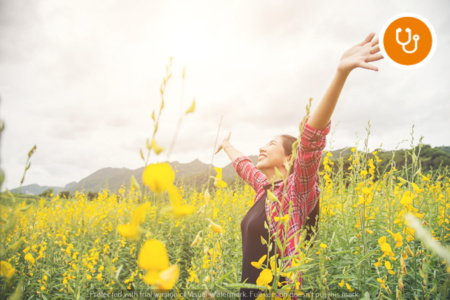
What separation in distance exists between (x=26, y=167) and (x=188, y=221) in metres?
4.28

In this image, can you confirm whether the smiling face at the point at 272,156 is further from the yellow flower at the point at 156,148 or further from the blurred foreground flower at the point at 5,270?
the blurred foreground flower at the point at 5,270

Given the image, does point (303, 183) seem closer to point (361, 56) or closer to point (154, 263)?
point (361, 56)

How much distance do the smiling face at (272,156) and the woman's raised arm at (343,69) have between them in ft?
3.00

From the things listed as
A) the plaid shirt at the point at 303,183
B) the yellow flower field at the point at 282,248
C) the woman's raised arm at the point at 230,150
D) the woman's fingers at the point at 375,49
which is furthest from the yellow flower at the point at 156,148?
the woman's raised arm at the point at 230,150

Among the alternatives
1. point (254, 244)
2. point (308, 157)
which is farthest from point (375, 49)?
point (254, 244)

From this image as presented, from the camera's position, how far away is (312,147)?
150 cm

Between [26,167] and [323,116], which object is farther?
[323,116]

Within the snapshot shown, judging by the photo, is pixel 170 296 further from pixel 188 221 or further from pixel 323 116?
pixel 188 221

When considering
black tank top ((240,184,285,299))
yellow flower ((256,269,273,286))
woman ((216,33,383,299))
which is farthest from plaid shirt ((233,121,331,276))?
yellow flower ((256,269,273,286))

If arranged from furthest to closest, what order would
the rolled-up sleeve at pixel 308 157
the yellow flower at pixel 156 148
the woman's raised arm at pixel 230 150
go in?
the woman's raised arm at pixel 230 150 → the rolled-up sleeve at pixel 308 157 → the yellow flower at pixel 156 148

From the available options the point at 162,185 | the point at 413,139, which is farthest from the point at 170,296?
the point at 413,139

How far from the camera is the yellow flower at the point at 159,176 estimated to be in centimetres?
48

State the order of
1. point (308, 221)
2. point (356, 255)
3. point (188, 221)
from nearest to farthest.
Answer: point (356, 255), point (308, 221), point (188, 221)

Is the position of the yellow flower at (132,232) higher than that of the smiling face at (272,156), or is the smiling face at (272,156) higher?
the smiling face at (272,156)
